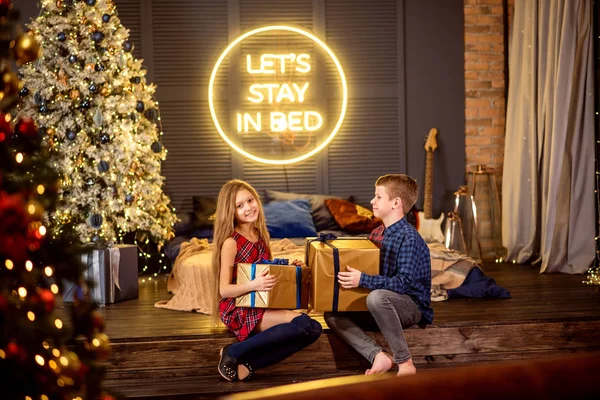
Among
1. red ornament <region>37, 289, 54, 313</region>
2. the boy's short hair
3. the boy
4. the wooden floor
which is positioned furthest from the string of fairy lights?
red ornament <region>37, 289, 54, 313</region>

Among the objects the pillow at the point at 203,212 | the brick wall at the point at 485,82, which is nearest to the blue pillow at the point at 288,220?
the pillow at the point at 203,212

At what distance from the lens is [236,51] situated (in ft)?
22.8

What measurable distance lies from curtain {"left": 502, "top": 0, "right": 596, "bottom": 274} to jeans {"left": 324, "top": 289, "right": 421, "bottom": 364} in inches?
111

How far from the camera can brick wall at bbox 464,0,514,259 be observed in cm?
715

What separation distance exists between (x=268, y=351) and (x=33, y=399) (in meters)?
2.13

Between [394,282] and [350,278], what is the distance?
23cm

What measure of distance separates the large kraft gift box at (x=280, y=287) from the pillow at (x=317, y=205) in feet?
9.96

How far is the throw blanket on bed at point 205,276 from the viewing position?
187 inches

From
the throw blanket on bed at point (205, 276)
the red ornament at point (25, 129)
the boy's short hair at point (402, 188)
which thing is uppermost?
the red ornament at point (25, 129)

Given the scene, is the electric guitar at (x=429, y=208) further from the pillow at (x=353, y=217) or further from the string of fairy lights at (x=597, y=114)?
the string of fairy lights at (x=597, y=114)

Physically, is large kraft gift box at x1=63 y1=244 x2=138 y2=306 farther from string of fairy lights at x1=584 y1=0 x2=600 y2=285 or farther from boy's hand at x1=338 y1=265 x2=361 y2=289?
string of fairy lights at x1=584 y1=0 x2=600 y2=285

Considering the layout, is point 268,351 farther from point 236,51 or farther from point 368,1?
point 368,1

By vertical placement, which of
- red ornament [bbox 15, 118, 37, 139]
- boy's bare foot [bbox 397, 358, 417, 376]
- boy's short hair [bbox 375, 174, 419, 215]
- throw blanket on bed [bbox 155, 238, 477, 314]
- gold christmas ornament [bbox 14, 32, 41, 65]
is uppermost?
gold christmas ornament [bbox 14, 32, 41, 65]

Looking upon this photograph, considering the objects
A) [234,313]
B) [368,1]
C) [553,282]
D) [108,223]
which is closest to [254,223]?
[234,313]
